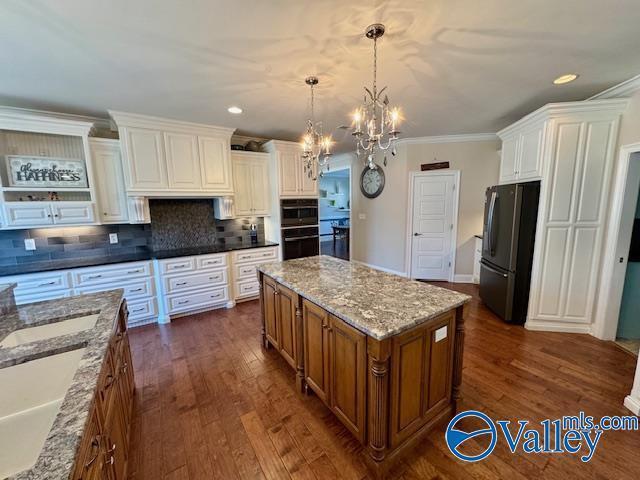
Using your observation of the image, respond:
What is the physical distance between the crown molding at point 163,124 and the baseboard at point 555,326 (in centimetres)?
452

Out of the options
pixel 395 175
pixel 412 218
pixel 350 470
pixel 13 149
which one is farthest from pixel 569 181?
pixel 13 149

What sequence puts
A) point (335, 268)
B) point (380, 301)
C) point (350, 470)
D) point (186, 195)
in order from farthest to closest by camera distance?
1. point (186, 195)
2. point (335, 268)
3. point (380, 301)
4. point (350, 470)

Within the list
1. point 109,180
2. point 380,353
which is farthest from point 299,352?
point 109,180

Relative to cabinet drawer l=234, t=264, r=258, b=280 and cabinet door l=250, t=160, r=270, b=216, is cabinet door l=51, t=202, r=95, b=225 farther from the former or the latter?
cabinet door l=250, t=160, r=270, b=216

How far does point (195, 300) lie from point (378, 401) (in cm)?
297

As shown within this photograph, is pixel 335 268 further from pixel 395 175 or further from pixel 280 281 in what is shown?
pixel 395 175

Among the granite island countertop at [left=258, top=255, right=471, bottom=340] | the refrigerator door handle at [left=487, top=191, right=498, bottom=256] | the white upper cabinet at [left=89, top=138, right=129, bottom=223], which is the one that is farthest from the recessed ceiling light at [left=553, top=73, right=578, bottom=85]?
the white upper cabinet at [left=89, top=138, right=129, bottom=223]

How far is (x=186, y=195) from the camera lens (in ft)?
11.4

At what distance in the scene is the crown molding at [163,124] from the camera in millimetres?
2970

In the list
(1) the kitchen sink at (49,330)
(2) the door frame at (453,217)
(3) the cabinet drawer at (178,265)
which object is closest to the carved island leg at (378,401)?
(1) the kitchen sink at (49,330)

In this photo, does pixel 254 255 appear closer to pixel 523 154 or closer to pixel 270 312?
pixel 270 312

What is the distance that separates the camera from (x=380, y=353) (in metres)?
1.29

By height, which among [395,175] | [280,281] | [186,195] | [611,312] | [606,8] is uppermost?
[606,8]

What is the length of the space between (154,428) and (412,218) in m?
4.42
